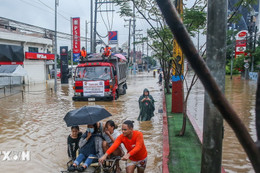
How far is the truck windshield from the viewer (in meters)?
14.8

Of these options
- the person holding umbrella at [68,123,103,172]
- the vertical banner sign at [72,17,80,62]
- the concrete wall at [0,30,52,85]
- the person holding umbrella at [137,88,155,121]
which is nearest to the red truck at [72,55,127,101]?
the person holding umbrella at [137,88,155,121]

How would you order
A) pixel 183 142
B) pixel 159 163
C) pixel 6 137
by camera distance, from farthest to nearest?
pixel 6 137 → pixel 183 142 → pixel 159 163

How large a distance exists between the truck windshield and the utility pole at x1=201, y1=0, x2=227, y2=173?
11.2 metres

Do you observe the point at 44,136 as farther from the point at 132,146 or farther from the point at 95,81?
the point at 95,81

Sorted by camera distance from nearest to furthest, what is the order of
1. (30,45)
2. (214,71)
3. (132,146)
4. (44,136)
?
(214,71) < (132,146) < (44,136) < (30,45)

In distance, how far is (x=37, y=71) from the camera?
1316 inches

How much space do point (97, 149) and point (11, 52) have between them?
23.8 metres

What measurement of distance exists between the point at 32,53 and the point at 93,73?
61.5 ft

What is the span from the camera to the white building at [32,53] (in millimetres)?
28616

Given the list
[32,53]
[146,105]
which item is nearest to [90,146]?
[146,105]

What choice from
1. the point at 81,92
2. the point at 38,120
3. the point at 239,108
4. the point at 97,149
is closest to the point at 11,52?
the point at 81,92

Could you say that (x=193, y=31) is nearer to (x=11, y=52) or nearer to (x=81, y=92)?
(x=81, y=92)

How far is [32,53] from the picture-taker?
3091cm
